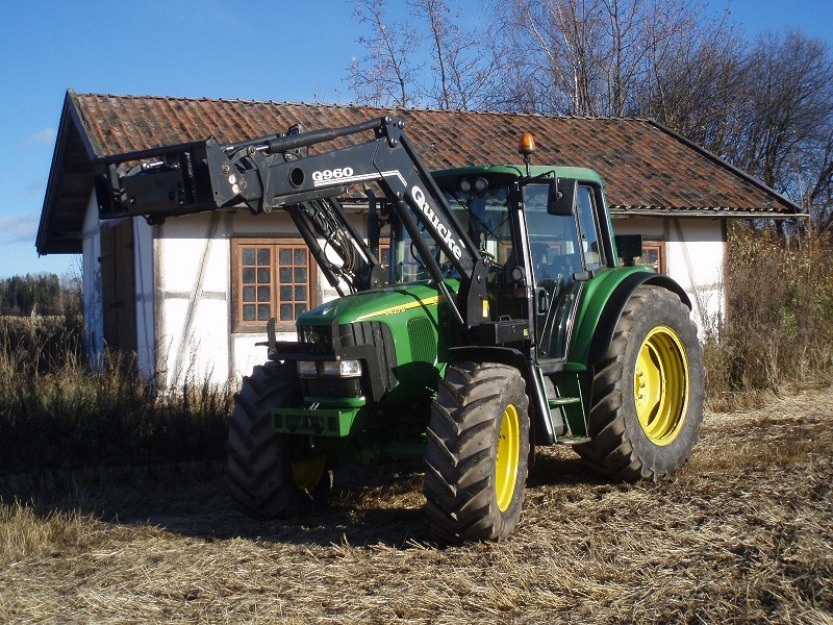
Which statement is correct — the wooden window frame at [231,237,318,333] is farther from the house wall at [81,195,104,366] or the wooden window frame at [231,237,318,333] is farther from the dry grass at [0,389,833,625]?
the dry grass at [0,389,833,625]

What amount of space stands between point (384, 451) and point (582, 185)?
2592 millimetres

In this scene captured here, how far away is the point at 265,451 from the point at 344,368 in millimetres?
851

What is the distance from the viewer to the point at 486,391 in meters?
5.86

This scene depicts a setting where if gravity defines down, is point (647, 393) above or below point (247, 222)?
below

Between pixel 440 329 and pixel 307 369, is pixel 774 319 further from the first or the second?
pixel 307 369

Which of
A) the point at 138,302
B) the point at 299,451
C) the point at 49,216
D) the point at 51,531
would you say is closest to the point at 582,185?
the point at 299,451

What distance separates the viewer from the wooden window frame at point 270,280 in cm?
1286

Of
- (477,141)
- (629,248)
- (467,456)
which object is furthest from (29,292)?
(467,456)

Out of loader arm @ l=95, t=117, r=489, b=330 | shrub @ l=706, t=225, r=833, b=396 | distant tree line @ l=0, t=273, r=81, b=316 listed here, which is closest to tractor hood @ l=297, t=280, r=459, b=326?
loader arm @ l=95, t=117, r=489, b=330

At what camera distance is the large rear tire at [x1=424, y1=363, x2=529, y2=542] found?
5.65 meters

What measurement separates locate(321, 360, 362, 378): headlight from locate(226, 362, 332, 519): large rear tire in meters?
0.54

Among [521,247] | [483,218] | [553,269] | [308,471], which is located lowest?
[308,471]

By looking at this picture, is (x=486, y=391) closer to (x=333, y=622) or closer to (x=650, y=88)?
(x=333, y=622)

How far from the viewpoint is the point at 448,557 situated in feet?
18.4
